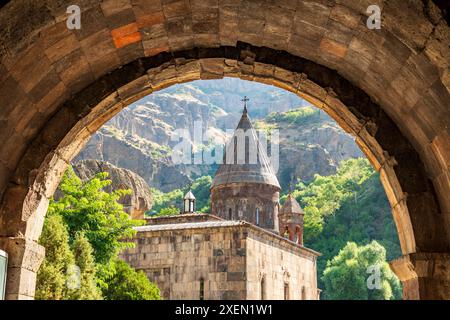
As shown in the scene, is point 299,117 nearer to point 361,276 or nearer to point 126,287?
point 361,276

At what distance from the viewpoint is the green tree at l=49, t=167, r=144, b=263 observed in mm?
17531

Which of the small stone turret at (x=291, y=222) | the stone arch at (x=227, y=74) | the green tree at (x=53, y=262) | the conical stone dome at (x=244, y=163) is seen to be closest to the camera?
the stone arch at (x=227, y=74)

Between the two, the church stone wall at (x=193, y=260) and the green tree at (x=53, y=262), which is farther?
the church stone wall at (x=193, y=260)

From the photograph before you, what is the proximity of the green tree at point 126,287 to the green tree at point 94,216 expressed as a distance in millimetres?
1910

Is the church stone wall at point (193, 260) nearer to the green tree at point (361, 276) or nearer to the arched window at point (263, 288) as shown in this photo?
the arched window at point (263, 288)

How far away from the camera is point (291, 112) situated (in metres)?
108

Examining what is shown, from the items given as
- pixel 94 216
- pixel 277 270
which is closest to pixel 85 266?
pixel 94 216

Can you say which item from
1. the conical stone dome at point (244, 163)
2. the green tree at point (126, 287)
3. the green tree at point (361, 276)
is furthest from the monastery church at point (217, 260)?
the green tree at point (361, 276)

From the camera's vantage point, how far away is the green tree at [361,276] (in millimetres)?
49406

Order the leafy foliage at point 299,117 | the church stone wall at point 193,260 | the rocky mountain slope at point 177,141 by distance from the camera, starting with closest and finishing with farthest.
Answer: the church stone wall at point 193,260 → the rocky mountain slope at point 177,141 → the leafy foliage at point 299,117

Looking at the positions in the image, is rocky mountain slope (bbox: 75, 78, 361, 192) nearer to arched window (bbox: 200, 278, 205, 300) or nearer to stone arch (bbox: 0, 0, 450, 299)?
arched window (bbox: 200, 278, 205, 300)

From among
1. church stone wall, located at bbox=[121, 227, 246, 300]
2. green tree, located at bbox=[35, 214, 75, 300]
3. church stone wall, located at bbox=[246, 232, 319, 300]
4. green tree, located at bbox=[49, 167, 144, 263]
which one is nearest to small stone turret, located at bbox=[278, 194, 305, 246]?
church stone wall, located at bbox=[246, 232, 319, 300]

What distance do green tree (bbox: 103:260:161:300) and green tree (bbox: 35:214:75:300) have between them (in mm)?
4655
